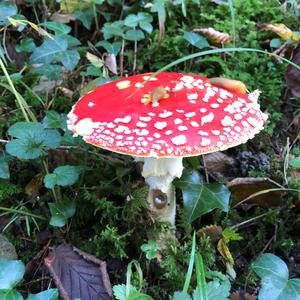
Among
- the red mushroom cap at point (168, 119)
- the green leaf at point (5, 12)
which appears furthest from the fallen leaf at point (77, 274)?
the green leaf at point (5, 12)

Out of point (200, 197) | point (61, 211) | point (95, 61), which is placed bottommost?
point (61, 211)

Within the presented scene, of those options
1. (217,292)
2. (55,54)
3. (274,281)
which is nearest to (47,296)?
(217,292)

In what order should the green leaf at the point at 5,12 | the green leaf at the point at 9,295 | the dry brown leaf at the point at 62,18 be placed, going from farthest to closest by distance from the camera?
the dry brown leaf at the point at 62,18, the green leaf at the point at 5,12, the green leaf at the point at 9,295

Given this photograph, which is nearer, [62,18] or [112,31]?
[112,31]

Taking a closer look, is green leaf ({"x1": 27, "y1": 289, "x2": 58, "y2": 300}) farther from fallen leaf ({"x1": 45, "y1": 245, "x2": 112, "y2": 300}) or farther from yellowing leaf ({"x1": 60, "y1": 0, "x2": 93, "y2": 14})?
yellowing leaf ({"x1": 60, "y1": 0, "x2": 93, "y2": 14})

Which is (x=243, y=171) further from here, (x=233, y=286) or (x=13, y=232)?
(x=13, y=232)

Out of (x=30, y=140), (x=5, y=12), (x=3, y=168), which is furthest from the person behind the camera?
(x=5, y=12)

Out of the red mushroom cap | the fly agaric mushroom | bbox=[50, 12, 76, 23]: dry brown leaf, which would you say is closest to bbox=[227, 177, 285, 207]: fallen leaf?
the fly agaric mushroom

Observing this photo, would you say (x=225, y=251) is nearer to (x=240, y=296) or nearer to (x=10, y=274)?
(x=240, y=296)

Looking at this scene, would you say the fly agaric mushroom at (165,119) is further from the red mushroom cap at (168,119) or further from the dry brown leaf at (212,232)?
the dry brown leaf at (212,232)
